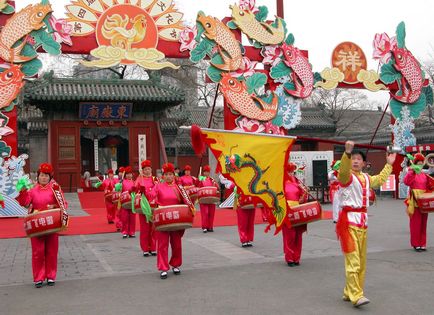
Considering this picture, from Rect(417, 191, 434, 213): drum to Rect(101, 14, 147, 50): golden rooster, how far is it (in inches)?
385

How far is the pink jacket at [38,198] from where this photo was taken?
6020 millimetres

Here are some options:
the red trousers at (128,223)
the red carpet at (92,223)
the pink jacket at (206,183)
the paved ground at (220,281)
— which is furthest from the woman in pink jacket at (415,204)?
the red trousers at (128,223)

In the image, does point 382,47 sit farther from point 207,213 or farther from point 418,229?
point 418,229

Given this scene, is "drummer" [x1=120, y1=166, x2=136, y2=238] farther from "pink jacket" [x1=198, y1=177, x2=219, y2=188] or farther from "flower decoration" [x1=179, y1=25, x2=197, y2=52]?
"flower decoration" [x1=179, y1=25, x2=197, y2=52]

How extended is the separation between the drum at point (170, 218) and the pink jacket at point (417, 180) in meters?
3.95

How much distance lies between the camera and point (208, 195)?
1047cm

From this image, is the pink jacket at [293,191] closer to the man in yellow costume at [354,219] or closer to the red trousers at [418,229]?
the man in yellow costume at [354,219]

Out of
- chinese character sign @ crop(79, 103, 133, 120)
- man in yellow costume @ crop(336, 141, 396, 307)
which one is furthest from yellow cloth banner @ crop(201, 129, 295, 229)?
chinese character sign @ crop(79, 103, 133, 120)

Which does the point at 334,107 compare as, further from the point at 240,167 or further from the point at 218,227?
the point at 240,167

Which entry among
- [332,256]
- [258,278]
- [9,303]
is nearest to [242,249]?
[332,256]

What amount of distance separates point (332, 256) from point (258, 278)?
186 centimetres

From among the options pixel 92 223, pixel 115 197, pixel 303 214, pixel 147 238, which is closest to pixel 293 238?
pixel 303 214

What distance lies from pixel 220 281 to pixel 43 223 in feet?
7.32

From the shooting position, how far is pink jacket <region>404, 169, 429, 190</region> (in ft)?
25.7
